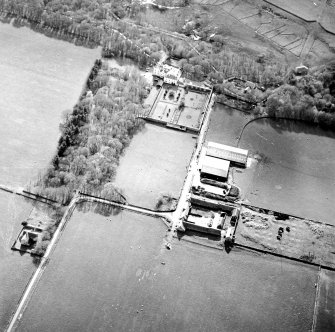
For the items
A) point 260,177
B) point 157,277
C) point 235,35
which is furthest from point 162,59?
point 157,277

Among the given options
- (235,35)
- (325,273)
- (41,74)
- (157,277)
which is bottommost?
(157,277)

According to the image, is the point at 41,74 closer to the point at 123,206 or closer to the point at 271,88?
the point at 123,206

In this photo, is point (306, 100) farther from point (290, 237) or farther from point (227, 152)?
point (290, 237)

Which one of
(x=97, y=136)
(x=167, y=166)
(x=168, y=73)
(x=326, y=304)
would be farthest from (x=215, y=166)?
(x=326, y=304)

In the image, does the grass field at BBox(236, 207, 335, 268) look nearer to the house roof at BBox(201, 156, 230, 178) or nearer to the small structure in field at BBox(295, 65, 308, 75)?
the house roof at BBox(201, 156, 230, 178)

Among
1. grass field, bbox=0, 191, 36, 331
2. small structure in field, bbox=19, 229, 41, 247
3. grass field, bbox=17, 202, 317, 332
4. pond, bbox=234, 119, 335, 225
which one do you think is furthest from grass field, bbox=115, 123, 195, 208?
grass field, bbox=0, 191, 36, 331
